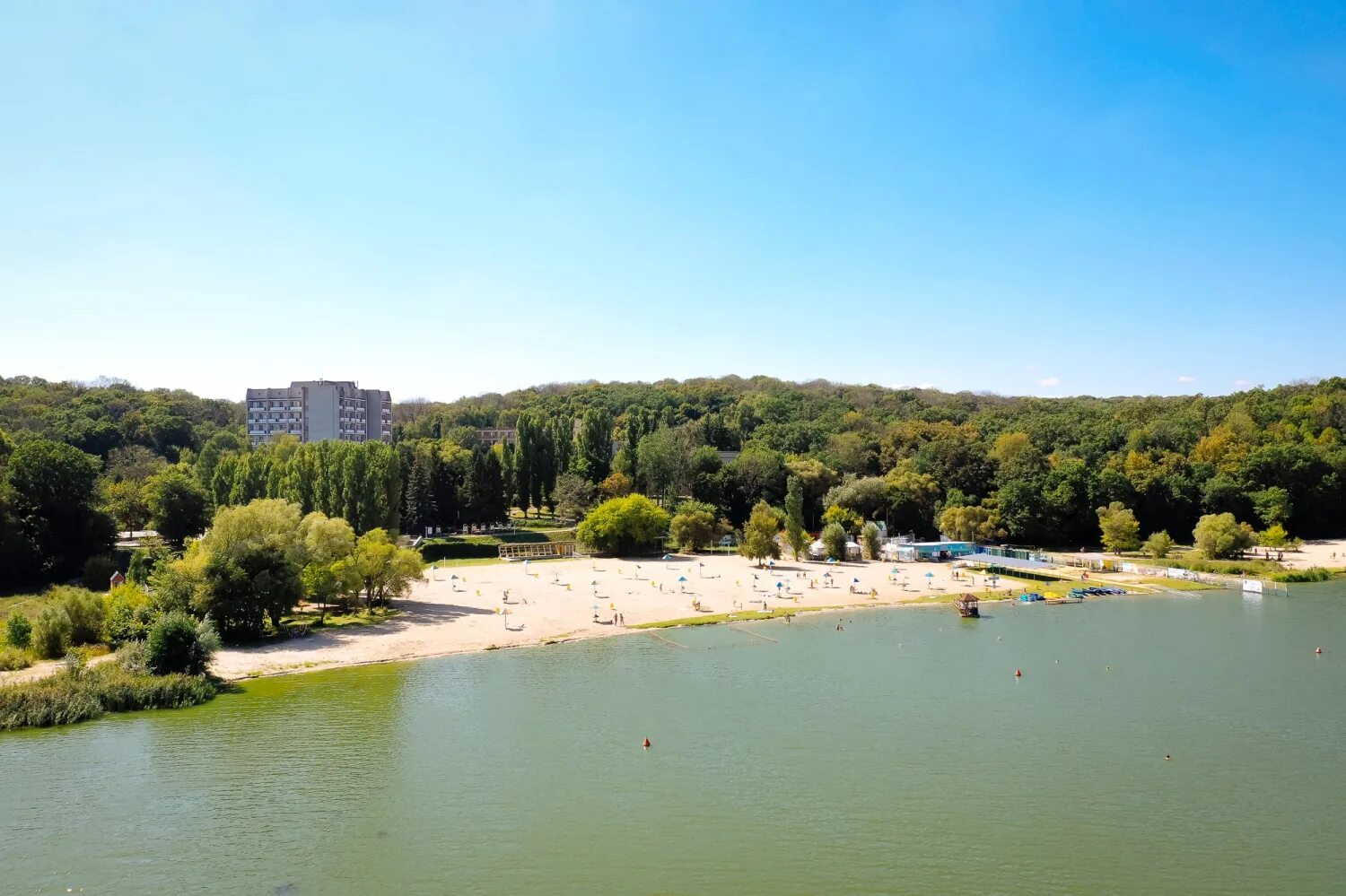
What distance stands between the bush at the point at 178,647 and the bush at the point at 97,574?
2273 cm

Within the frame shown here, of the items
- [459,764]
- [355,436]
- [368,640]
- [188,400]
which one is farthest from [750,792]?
[188,400]

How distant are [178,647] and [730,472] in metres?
54.3

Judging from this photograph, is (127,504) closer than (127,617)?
No

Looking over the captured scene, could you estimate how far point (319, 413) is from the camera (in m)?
97.4

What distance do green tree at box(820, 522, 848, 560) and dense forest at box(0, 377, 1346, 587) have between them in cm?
531

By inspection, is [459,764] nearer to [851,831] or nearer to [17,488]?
[851,831]

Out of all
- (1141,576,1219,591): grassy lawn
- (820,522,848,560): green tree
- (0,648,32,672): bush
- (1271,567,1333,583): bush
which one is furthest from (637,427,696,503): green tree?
(0,648,32,672): bush

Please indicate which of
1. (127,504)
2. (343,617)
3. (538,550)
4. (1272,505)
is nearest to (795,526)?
(538,550)

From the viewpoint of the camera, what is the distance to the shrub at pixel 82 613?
36250 millimetres

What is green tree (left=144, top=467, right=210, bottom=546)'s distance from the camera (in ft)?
204

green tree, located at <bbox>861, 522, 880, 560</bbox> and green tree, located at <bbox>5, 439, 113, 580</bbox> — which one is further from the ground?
green tree, located at <bbox>5, 439, 113, 580</bbox>

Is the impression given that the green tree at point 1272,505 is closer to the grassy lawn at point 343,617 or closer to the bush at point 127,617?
the grassy lawn at point 343,617

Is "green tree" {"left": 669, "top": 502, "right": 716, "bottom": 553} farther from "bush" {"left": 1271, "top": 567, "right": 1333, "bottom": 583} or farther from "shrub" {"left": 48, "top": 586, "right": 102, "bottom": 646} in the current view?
"shrub" {"left": 48, "top": 586, "right": 102, "bottom": 646}

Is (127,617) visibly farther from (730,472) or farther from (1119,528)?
(1119,528)
